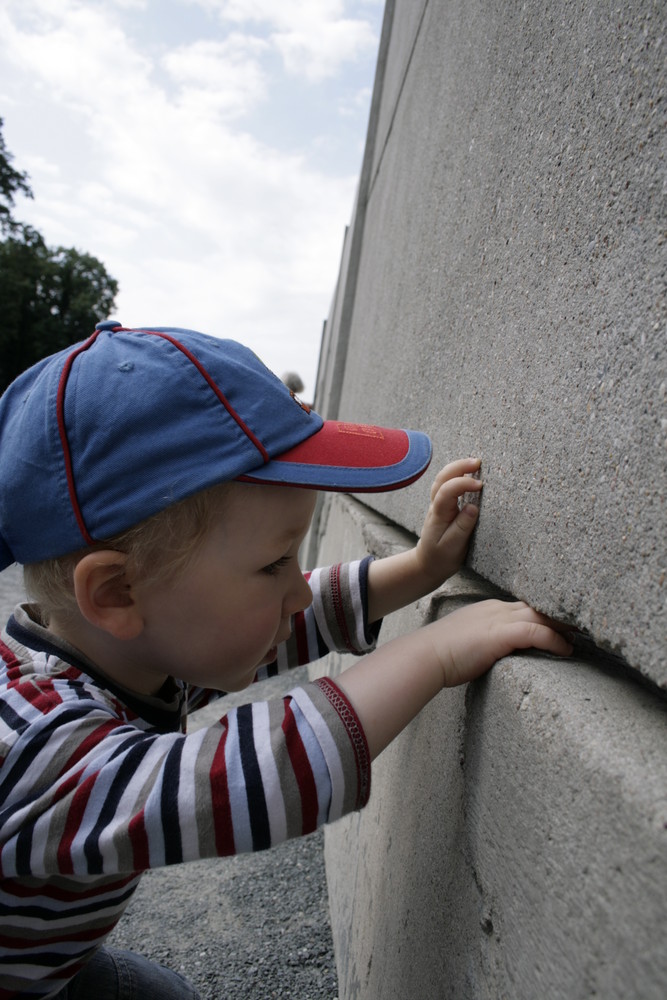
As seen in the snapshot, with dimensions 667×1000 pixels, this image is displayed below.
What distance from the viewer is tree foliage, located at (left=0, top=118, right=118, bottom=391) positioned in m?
32.0

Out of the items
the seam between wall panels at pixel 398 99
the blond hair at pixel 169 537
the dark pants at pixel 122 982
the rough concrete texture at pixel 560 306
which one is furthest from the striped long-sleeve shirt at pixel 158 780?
the seam between wall panels at pixel 398 99

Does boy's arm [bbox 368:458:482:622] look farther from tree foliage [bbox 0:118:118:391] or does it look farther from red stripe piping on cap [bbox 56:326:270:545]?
tree foliage [bbox 0:118:118:391]

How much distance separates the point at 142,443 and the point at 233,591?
0.27 metres

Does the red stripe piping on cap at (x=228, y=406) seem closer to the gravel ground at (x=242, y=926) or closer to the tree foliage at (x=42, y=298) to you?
the gravel ground at (x=242, y=926)

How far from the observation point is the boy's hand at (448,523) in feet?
4.01

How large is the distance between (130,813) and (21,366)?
3585 centimetres

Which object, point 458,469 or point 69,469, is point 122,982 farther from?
point 458,469

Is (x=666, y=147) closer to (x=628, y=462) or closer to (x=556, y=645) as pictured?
(x=628, y=462)

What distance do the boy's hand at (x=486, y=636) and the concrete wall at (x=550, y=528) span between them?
1.0 inches

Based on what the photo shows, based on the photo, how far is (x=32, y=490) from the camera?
45.6 inches

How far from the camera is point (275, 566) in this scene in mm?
1219

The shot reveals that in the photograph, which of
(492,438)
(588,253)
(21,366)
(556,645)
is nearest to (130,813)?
(556,645)

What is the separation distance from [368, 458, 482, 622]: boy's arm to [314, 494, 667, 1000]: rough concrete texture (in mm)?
60

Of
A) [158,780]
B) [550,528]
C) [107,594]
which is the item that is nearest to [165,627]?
[107,594]
